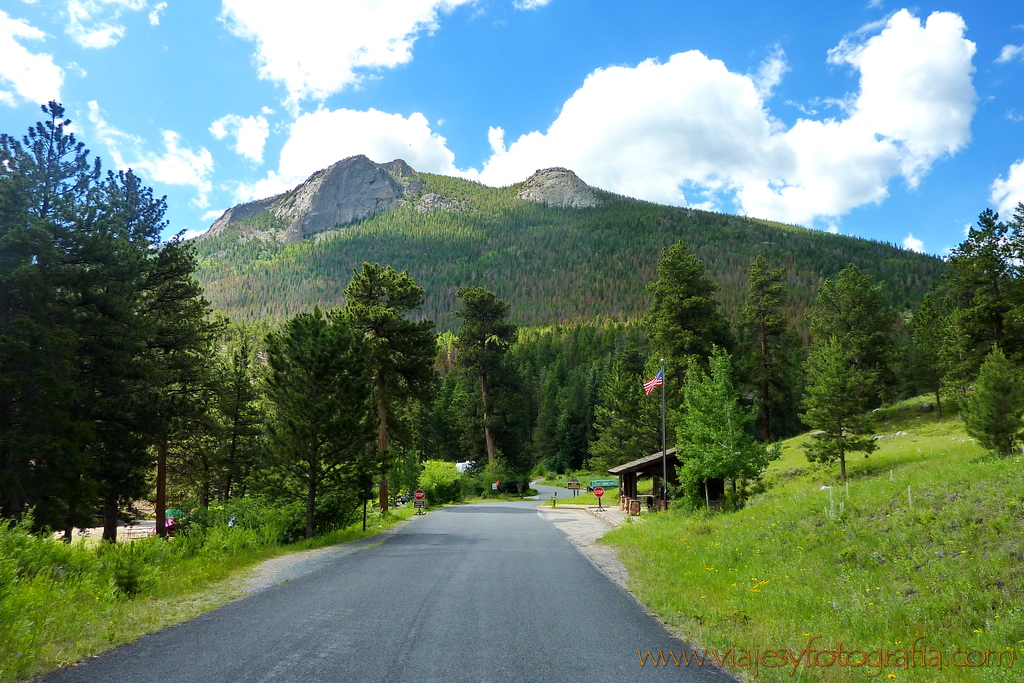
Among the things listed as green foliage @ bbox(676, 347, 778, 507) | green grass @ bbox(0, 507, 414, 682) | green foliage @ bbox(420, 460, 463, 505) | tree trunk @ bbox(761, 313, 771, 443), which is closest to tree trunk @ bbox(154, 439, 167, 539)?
green grass @ bbox(0, 507, 414, 682)

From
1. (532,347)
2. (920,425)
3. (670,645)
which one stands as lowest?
(670,645)

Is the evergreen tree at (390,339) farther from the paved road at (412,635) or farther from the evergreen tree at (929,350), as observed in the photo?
the evergreen tree at (929,350)

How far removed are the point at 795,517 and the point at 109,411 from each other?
23.5m

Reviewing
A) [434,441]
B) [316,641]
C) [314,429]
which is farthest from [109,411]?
[434,441]

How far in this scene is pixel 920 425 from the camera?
3866 centimetres

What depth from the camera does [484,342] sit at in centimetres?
5809

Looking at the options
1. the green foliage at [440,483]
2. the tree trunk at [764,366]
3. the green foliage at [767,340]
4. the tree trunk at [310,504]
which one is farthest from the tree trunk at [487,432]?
the tree trunk at [310,504]

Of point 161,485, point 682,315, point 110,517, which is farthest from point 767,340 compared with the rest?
point 110,517

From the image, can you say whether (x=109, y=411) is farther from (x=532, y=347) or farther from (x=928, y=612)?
(x=532, y=347)

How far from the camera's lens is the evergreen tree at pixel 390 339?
31375 millimetres

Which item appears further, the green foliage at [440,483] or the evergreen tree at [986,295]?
the green foliage at [440,483]

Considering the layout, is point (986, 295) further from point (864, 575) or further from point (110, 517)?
point (110, 517)

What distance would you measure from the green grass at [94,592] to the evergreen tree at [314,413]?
5.84 meters

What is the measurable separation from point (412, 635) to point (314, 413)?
14964 millimetres
